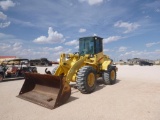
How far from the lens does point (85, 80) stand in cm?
755

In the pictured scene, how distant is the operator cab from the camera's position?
1011 centimetres

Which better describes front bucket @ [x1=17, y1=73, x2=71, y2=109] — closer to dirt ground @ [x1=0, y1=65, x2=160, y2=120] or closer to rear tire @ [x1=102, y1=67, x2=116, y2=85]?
dirt ground @ [x1=0, y1=65, x2=160, y2=120]

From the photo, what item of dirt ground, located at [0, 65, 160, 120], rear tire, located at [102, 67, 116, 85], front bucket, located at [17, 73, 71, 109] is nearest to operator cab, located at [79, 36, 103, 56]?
rear tire, located at [102, 67, 116, 85]

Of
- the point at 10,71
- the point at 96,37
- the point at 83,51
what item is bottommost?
the point at 10,71

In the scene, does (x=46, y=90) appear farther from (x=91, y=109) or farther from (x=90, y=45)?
(x=90, y=45)

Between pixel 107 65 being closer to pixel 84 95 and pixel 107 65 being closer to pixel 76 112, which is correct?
pixel 84 95

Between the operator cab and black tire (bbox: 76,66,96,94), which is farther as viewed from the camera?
the operator cab

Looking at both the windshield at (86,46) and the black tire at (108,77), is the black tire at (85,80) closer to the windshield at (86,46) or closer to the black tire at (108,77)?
the black tire at (108,77)

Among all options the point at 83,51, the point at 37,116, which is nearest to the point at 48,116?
the point at 37,116

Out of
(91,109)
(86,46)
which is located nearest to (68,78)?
(91,109)

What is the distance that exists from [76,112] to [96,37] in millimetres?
5802

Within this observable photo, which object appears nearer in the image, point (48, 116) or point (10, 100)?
point (48, 116)

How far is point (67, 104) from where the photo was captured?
6.31 metres

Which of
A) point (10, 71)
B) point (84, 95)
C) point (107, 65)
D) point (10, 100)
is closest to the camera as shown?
point (10, 100)
